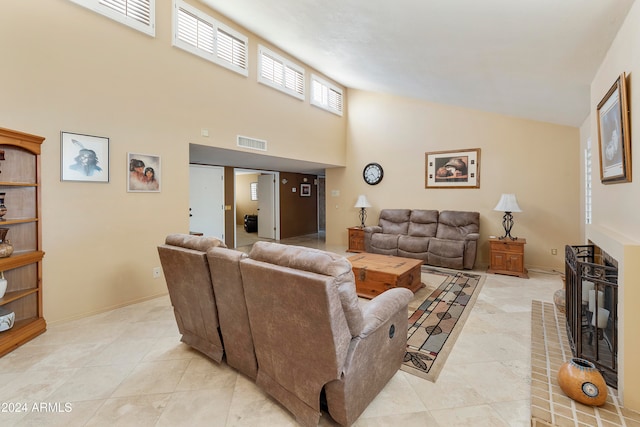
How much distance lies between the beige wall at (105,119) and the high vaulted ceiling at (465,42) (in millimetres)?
1263

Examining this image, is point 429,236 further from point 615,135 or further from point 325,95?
point 325,95

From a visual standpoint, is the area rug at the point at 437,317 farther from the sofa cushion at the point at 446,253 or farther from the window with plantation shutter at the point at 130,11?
the window with plantation shutter at the point at 130,11

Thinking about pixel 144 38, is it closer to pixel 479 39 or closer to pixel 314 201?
pixel 479 39

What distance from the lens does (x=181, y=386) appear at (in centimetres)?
188

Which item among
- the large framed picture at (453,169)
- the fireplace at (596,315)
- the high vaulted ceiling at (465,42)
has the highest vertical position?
the high vaulted ceiling at (465,42)

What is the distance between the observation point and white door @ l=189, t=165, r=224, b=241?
5750mm

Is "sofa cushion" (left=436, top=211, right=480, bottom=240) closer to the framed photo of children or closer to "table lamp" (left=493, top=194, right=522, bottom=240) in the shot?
"table lamp" (left=493, top=194, right=522, bottom=240)

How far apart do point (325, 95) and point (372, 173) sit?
1968 millimetres

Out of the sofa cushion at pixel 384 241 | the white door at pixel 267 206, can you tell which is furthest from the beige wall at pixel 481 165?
the white door at pixel 267 206

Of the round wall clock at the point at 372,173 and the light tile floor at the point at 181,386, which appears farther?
the round wall clock at the point at 372,173

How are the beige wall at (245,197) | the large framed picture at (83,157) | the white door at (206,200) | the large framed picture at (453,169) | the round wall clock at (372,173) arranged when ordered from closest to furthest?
the large framed picture at (83,157) → the large framed picture at (453,169) → the white door at (206,200) → the round wall clock at (372,173) → the beige wall at (245,197)

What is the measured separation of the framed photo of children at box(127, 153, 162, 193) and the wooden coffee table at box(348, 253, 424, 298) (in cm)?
266

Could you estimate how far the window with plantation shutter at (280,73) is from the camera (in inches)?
185

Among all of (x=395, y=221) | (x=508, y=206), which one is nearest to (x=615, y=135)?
(x=508, y=206)
